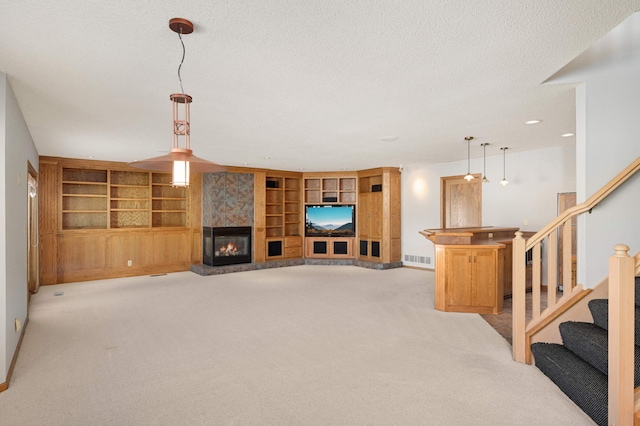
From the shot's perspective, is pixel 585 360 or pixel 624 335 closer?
pixel 624 335

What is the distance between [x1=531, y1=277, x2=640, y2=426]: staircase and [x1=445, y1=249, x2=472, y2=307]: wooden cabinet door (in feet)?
6.03

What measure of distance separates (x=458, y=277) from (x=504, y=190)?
3215mm

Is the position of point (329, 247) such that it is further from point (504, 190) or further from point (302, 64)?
point (302, 64)

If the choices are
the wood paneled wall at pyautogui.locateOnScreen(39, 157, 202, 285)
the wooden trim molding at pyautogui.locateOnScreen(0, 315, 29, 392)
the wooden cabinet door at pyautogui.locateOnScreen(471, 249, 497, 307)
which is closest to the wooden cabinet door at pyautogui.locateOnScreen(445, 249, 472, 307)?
the wooden cabinet door at pyautogui.locateOnScreen(471, 249, 497, 307)

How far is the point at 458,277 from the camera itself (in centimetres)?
522

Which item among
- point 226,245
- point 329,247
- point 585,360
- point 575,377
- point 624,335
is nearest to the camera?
point 624,335

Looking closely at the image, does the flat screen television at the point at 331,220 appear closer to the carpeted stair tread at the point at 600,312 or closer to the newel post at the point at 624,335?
the carpeted stair tread at the point at 600,312

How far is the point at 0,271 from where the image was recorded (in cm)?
303

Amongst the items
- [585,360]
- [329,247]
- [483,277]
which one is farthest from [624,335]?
[329,247]

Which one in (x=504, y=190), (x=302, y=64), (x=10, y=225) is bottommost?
(x=10, y=225)

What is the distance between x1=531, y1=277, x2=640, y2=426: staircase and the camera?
2.43m

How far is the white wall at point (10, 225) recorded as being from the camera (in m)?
3.05

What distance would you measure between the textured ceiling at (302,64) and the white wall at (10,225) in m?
0.28

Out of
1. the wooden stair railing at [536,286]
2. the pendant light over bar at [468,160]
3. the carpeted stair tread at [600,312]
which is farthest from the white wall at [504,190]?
the carpeted stair tread at [600,312]
